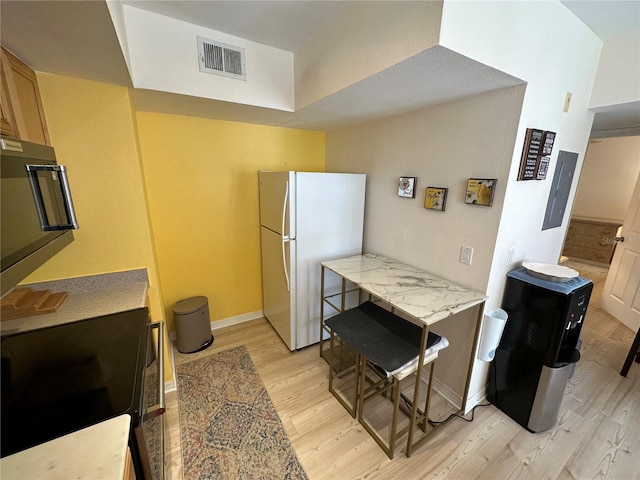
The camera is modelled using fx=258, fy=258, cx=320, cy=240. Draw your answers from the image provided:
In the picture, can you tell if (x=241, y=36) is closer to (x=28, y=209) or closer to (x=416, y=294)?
(x=28, y=209)

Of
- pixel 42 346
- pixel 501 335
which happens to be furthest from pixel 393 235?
pixel 42 346

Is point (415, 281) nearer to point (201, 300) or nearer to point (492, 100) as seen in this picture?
point (492, 100)

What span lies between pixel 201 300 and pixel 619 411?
3.40m

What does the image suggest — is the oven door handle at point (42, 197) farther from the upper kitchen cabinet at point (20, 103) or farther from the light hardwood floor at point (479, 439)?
the light hardwood floor at point (479, 439)

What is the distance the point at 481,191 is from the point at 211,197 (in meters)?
2.24

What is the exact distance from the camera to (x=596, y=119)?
2.11 m

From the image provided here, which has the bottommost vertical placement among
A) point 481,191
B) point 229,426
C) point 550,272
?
point 229,426

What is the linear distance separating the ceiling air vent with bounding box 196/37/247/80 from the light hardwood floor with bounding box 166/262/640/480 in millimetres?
2324

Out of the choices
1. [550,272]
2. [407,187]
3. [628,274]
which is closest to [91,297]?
[407,187]

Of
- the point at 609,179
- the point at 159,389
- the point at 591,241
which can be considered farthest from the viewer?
the point at 591,241

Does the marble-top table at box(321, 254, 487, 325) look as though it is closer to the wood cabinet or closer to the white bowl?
the white bowl

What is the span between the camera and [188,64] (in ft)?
5.41

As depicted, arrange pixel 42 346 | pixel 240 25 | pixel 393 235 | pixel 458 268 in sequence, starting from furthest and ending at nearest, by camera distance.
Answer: pixel 393 235 < pixel 458 268 < pixel 240 25 < pixel 42 346

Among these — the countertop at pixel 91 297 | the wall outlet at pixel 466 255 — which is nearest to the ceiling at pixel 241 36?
the wall outlet at pixel 466 255
